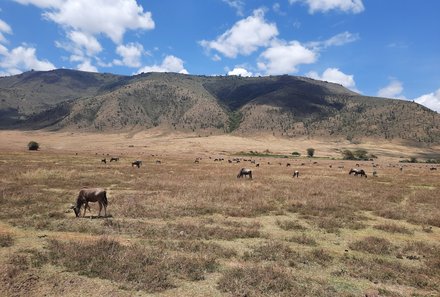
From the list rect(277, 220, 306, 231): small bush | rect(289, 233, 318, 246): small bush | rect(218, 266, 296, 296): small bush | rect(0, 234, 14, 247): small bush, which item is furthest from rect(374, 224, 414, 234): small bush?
rect(0, 234, 14, 247): small bush

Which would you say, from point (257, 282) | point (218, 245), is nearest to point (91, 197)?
point (218, 245)

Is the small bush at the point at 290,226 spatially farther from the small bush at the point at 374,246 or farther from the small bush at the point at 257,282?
the small bush at the point at 257,282

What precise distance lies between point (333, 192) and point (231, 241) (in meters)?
18.0

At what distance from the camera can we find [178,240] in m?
16.0

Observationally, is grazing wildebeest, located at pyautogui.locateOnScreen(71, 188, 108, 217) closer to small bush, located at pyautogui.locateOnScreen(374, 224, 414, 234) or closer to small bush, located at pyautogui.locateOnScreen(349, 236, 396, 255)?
small bush, located at pyautogui.locateOnScreen(349, 236, 396, 255)

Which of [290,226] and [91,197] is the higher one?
[91,197]

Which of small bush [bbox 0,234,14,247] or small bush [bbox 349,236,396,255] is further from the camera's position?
small bush [bbox 349,236,396,255]

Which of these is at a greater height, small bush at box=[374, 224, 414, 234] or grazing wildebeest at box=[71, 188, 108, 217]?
grazing wildebeest at box=[71, 188, 108, 217]

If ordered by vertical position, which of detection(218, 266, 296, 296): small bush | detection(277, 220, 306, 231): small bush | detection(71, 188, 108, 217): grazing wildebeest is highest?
detection(71, 188, 108, 217): grazing wildebeest

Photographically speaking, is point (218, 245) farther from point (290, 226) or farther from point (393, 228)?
point (393, 228)

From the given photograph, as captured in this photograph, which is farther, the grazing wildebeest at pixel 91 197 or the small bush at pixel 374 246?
the grazing wildebeest at pixel 91 197

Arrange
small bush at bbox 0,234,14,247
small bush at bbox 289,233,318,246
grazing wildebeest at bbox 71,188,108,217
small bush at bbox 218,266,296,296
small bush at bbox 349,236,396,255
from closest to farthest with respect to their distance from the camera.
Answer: small bush at bbox 218,266,296,296 < small bush at bbox 0,234,14,247 < small bush at bbox 349,236,396,255 < small bush at bbox 289,233,318,246 < grazing wildebeest at bbox 71,188,108,217

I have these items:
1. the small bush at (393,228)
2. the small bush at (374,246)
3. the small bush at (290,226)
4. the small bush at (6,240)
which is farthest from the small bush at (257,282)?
the small bush at (393,228)

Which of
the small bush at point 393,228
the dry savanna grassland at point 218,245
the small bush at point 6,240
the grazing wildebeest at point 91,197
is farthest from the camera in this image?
the grazing wildebeest at point 91,197
